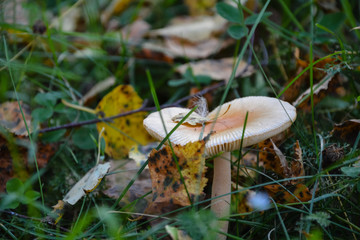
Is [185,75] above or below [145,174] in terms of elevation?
above

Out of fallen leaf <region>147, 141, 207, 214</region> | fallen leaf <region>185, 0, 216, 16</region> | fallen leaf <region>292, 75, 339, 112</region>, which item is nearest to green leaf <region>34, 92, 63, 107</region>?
fallen leaf <region>147, 141, 207, 214</region>

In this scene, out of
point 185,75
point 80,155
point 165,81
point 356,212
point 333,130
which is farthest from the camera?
point 165,81

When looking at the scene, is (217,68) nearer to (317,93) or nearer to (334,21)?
(334,21)

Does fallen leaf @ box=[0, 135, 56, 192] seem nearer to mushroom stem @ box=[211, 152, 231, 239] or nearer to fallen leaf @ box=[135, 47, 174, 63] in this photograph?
mushroom stem @ box=[211, 152, 231, 239]

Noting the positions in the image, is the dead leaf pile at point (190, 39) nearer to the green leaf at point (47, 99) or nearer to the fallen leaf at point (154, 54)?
the fallen leaf at point (154, 54)

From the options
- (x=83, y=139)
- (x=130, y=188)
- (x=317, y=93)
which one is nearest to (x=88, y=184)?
(x=130, y=188)

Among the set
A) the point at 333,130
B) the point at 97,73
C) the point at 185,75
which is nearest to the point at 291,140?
the point at 333,130

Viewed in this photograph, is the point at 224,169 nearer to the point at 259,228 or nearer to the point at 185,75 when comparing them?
the point at 259,228
